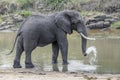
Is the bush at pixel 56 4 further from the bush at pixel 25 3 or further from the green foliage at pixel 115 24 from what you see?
the green foliage at pixel 115 24

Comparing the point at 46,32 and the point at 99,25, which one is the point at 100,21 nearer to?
the point at 99,25

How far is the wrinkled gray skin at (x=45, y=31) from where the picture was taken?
1502 cm

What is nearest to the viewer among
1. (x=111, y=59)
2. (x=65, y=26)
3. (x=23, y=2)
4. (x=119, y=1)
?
(x=65, y=26)

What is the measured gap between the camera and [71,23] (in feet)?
52.7

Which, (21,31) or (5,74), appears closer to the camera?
(5,74)

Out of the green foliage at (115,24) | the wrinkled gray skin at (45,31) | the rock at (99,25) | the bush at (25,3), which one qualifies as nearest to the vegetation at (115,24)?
the green foliage at (115,24)

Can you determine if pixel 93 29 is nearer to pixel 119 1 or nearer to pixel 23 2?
pixel 119 1

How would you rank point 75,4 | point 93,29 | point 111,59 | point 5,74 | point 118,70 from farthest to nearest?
point 75,4, point 93,29, point 111,59, point 118,70, point 5,74

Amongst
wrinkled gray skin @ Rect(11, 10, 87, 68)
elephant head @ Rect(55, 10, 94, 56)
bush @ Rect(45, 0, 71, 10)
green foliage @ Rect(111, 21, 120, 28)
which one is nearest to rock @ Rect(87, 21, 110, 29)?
green foliage @ Rect(111, 21, 120, 28)

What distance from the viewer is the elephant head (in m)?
15.7

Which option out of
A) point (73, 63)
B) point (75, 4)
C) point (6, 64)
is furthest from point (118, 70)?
point (75, 4)

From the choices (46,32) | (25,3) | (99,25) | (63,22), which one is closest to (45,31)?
(46,32)

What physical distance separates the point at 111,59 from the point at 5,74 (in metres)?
5.91

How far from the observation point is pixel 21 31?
15.1m
